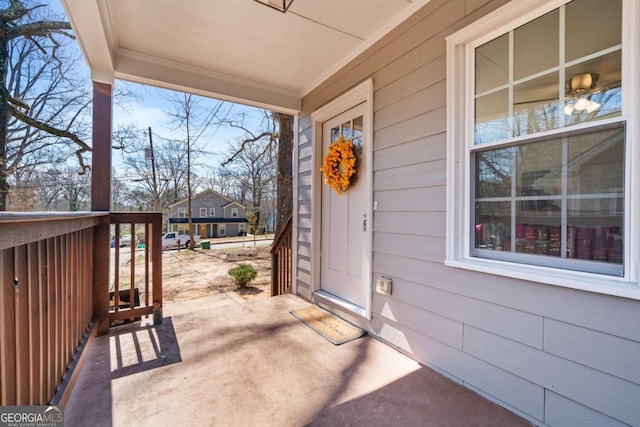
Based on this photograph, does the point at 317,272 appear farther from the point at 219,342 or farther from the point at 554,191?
the point at 554,191

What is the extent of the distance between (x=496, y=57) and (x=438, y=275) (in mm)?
1351

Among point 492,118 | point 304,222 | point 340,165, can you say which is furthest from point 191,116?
point 492,118

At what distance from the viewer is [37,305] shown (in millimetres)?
1211

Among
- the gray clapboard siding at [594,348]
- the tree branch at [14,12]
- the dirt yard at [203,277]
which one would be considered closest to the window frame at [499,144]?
the gray clapboard siding at [594,348]

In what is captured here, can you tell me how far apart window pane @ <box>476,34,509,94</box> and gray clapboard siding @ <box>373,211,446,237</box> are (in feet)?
2.67

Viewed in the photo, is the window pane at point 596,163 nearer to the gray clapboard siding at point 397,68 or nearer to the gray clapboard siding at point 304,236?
the gray clapboard siding at point 397,68

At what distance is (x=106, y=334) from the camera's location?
2.42m

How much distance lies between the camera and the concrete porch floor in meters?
1.47

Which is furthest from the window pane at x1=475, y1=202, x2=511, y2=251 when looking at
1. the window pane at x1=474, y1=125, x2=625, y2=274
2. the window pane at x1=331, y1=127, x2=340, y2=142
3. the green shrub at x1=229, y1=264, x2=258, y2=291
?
the green shrub at x1=229, y1=264, x2=258, y2=291

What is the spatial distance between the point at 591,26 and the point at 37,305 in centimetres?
273

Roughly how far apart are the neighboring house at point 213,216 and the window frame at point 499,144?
77.7ft

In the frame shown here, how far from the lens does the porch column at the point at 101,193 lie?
7.96 ft

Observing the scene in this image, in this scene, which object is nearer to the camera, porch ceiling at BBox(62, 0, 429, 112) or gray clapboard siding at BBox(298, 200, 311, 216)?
porch ceiling at BBox(62, 0, 429, 112)

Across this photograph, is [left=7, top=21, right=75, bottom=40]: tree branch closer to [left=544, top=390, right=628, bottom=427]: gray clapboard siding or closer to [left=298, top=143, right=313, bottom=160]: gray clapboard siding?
[left=298, top=143, right=313, bottom=160]: gray clapboard siding
